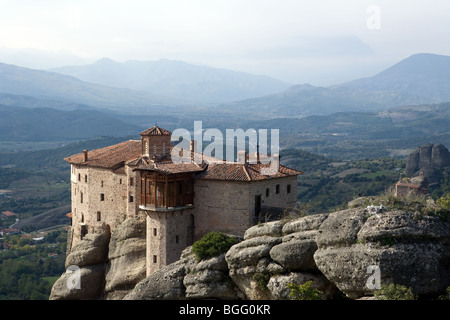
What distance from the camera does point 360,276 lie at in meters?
23.4

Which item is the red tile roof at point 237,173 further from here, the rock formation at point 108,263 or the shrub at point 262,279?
the shrub at point 262,279

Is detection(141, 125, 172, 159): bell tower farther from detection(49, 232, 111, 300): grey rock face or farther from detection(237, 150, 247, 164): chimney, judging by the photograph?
detection(49, 232, 111, 300): grey rock face

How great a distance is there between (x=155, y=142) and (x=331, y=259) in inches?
842

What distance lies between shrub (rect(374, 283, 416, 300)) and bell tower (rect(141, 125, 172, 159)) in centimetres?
2337

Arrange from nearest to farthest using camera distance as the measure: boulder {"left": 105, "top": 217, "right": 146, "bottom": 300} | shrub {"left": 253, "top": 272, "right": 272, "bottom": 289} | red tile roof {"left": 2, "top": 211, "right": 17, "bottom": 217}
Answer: shrub {"left": 253, "top": 272, "right": 272, "bottom": 289} < boulder {"left": 105, "top": 217, "right": 146, "bottom": 300} < red tile roof {"left": 2, "top": 211, "right": 17, "bottom": 217}

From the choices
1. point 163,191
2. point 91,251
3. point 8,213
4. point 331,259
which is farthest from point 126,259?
point 8,213

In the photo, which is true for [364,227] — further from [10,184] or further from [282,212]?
[10,184]

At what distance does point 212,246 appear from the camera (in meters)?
31.5

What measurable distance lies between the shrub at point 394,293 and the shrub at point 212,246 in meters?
10.9

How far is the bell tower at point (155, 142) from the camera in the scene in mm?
42250

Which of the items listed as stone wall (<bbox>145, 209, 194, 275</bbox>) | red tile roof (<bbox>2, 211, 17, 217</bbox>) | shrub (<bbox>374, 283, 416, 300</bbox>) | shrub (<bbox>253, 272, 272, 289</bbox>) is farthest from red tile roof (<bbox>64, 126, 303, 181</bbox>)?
red tile roof (<bbox>2, 211, 17, 217</bbox>)

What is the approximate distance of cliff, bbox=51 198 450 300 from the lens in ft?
75.9

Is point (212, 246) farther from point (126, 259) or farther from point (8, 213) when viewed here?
point (8, 213)
